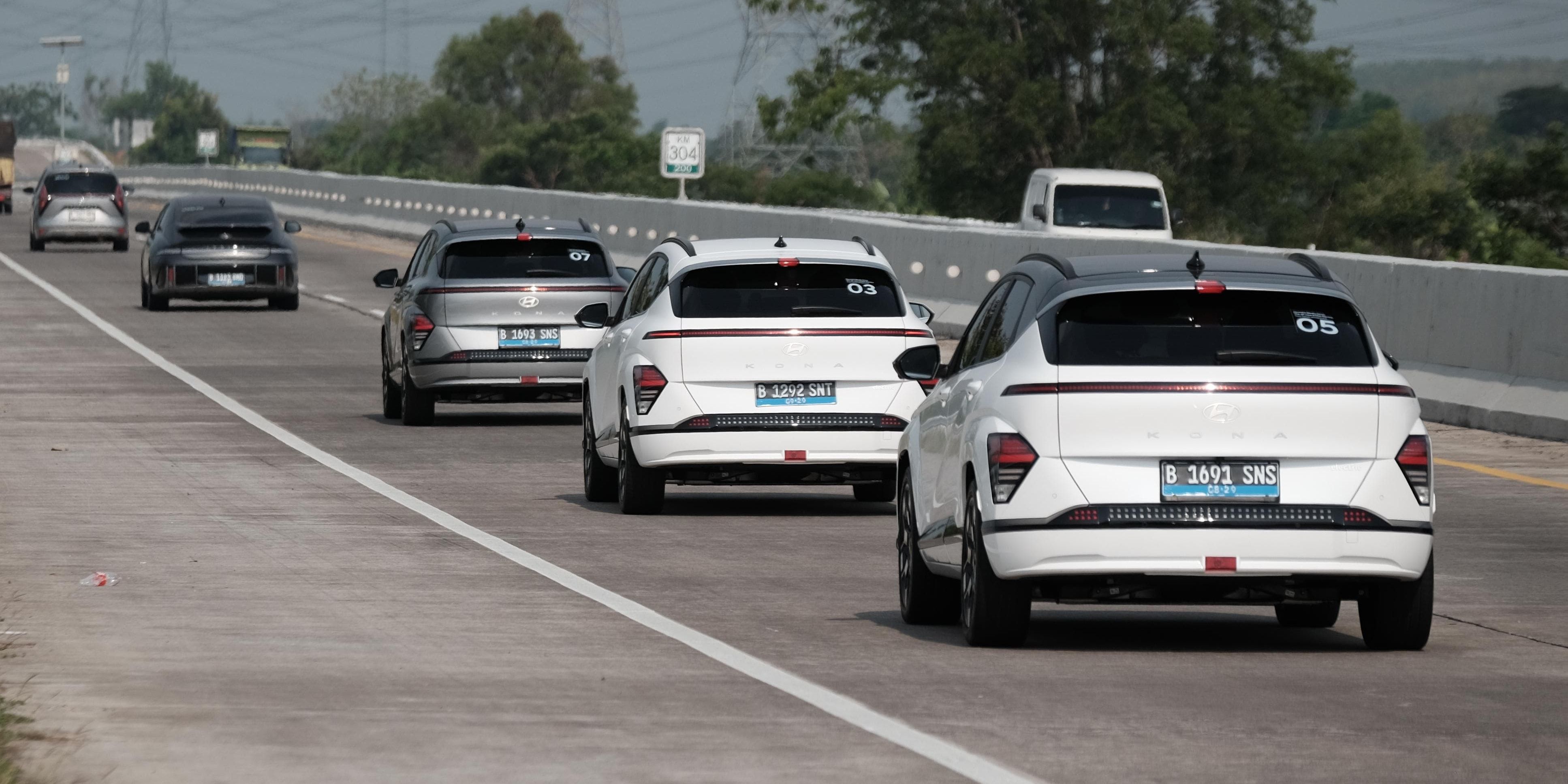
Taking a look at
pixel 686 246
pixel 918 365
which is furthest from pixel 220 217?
pixel 918 365

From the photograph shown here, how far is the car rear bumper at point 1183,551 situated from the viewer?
385 inches

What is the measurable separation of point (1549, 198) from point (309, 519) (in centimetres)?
4488

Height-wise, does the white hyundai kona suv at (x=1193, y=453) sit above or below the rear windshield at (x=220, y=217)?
above

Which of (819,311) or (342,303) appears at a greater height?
(819,311)

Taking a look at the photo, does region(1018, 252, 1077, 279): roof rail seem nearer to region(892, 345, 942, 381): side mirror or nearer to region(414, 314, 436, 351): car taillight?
region(892, 345, 942, 381): side mirror

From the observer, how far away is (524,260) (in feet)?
73.5

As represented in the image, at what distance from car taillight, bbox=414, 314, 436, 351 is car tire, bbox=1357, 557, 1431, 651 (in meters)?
12.5

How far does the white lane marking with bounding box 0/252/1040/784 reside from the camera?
25.7 feet

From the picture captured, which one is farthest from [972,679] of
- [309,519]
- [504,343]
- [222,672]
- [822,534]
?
[504,343]

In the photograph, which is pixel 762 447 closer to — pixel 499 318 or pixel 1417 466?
pixel 1417 466

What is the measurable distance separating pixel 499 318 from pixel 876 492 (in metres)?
5.69

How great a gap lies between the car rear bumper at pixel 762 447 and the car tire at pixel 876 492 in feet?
4.54

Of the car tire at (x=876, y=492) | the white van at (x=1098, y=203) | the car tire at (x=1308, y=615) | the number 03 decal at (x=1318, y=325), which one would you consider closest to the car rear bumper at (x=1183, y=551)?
the number 03 decal at (x=1318, y=325)

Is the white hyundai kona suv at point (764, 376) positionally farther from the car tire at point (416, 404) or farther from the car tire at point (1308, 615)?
the car tire at point (416, 404)
